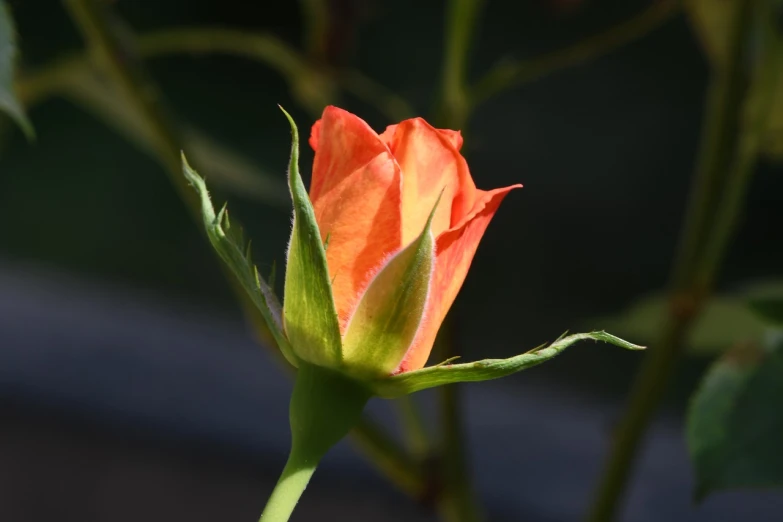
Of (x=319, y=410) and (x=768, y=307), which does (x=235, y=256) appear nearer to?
(x=319, y=410)

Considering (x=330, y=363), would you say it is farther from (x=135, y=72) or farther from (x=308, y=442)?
(x=135, y=72)

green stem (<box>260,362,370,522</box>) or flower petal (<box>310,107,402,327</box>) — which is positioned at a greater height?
flower petal (<box>310,107,402,327</box>)

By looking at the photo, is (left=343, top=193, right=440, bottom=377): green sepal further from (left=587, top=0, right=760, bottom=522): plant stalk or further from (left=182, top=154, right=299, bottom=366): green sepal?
(left=587, top=0, right=760, bottom=522): plant stalk

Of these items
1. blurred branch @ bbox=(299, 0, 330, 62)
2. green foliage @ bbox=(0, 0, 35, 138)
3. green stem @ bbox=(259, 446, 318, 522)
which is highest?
blurred branch @ bbox=(299, 0, 330, 62)

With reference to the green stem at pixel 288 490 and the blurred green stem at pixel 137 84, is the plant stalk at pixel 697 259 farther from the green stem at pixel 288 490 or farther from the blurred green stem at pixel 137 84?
the green stem at pixel 288 490

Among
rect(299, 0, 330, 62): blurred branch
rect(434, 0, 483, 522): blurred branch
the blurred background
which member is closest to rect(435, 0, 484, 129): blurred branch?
rect(434, 0, 483, 522): blurred branch

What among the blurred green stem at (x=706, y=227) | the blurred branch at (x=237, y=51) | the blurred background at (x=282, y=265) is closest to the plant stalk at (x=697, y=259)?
the blurred green stem at (x=706, y=227)

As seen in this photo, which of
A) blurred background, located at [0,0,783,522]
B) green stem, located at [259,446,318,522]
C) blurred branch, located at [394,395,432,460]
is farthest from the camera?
blurred background, located at [0,0,783,522]

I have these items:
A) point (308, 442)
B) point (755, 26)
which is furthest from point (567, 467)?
point (308, 442)
